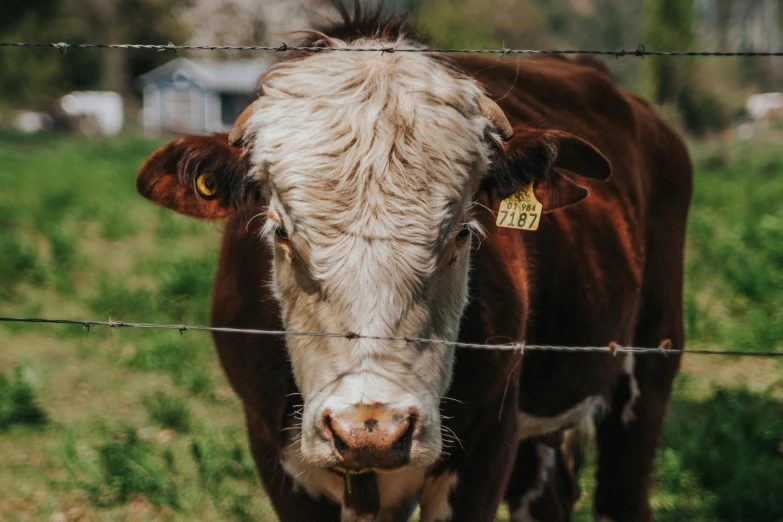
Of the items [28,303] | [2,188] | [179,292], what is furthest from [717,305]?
[2,188]

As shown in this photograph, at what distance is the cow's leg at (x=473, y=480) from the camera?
3.15 m

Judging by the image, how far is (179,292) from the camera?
8.61 metres

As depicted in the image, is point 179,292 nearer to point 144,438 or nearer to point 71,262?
point 71,262

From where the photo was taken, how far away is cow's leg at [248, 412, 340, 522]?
10.5 feet

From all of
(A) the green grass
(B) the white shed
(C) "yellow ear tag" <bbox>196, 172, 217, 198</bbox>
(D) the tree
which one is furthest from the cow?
(B) the white shed

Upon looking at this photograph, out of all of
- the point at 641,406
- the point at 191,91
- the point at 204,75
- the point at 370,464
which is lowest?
the point at 641,406

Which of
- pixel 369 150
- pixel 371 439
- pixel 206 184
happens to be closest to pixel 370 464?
pixel 371 439

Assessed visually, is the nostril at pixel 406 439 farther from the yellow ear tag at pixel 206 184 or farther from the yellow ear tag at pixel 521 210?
the yellow ear tag at pixel 206 184

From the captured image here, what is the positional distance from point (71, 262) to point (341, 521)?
7.50 m

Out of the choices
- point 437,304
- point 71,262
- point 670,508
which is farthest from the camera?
point 71,262

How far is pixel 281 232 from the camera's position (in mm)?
2695

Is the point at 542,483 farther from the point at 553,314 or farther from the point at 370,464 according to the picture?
the point at 370,464

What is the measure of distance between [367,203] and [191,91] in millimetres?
64567

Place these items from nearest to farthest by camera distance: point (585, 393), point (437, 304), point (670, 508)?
point (437, 304)
point (585, 393)
point (670, 508)
